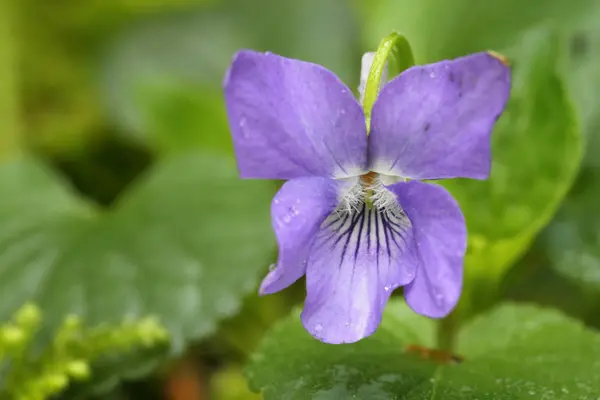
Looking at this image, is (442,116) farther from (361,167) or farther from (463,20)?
(463,20)

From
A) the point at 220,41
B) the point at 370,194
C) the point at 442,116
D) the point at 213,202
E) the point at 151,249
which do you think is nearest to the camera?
the point at 442,116

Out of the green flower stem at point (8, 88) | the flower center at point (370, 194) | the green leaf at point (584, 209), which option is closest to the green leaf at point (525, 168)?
the green leaf at point (584, 209)

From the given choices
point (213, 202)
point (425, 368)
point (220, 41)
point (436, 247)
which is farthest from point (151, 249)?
point (220, 41)

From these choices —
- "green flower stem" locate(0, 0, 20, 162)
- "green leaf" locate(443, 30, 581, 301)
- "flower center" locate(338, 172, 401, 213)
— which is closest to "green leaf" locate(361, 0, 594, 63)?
"green leaf" locate(443, 30, 581, 301)

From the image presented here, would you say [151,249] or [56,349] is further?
[151,249]

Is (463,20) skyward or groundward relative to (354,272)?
skyward

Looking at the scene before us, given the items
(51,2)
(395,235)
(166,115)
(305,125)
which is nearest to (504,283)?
(395,235)

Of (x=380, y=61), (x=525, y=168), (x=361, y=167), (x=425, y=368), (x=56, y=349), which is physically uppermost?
(x=380, y=61)
